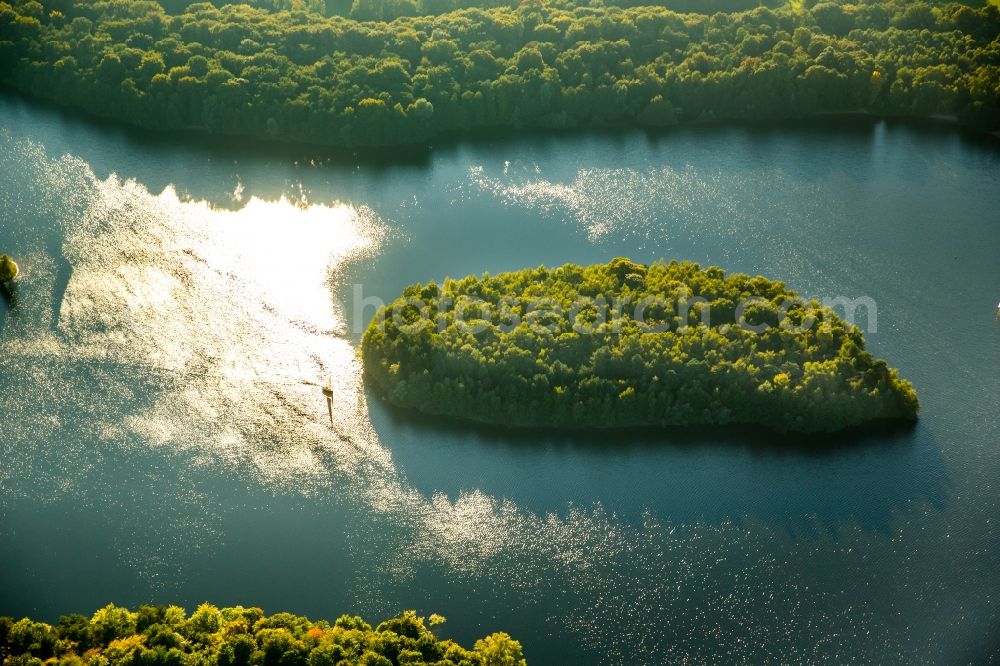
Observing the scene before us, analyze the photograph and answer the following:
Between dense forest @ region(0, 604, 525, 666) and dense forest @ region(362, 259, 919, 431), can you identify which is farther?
dense forest @ region(362, 259, 919, 431)

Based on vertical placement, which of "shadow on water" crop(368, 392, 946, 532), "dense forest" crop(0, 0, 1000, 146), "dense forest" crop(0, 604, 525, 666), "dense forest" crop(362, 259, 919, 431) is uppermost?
"dense forest" crop(0, 0, 1000, 146)

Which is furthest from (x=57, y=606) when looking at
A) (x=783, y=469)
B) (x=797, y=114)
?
(x=797, y=114)

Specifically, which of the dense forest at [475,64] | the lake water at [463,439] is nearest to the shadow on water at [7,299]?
the lake water at [463,439]

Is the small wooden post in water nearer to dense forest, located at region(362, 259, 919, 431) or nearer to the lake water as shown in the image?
the lake water

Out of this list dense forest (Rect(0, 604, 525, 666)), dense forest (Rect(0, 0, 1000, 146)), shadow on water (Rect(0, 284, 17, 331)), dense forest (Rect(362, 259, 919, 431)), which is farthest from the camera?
dense forest (Rect(0, 0, 1000, 146))

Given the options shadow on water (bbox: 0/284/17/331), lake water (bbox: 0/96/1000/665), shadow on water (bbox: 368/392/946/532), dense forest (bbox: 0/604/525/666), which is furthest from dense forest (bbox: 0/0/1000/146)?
dense forest (bbox: 0/604/525/666)

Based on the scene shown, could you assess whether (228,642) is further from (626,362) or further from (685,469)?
(626,362)

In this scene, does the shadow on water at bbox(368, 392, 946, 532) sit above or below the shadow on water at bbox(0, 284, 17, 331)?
below

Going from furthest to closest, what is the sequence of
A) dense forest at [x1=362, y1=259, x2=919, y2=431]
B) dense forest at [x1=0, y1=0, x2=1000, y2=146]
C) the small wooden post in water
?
dense forest at [x1=0, y1=0, x2=1000, y2=146], the small wooden post in water, dense forest at [x1=362, y1=259, x2=919, y2=431]
